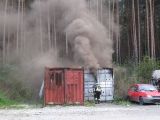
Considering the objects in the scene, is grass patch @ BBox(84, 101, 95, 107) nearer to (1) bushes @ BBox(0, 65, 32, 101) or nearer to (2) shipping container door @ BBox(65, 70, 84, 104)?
(2) shipping container door @ BBox(65, 70, 84, 104)

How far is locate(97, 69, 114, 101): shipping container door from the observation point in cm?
3428

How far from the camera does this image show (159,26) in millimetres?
49156

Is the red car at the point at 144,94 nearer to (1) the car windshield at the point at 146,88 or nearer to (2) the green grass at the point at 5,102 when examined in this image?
(1) the car windshield at the point at 146,88

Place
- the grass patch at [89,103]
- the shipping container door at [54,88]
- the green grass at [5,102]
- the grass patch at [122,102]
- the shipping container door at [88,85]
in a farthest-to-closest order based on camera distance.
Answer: the shipping container door at [88,85]
the grass patch at [122,102]
the grass patch at [89,103]
the shipping container door at [54,88]
the green grass at [5,102]

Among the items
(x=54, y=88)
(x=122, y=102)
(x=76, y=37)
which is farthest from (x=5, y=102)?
(x=76, y=37)

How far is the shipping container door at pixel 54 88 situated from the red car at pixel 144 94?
18.7 feet

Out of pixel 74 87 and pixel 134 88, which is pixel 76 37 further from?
pixel 74 87

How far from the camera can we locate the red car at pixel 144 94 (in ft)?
106

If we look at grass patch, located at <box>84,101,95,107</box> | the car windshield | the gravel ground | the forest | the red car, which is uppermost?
the forest

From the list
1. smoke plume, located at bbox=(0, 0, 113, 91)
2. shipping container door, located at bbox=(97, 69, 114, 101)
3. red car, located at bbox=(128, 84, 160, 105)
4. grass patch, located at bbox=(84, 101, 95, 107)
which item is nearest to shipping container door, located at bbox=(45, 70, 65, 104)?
grass patch, located at bbox=(84, 101, 95, 107)

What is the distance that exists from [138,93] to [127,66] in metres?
10.8

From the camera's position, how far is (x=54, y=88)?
3116cm

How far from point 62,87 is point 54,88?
547 millimetres

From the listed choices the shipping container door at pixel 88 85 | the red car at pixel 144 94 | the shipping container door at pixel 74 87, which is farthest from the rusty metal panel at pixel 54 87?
the red car at pixel 144 94
